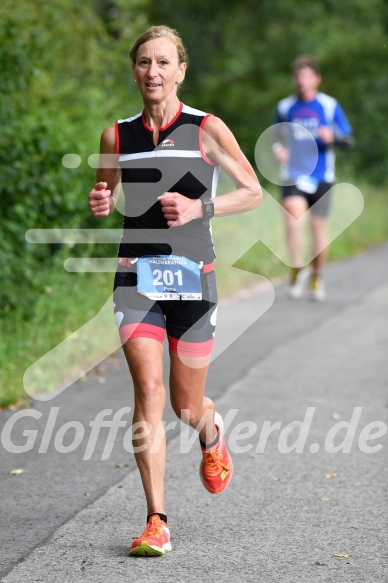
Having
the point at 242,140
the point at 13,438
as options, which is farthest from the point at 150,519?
the point at 242,140

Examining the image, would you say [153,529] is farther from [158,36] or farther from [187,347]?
[158,36]

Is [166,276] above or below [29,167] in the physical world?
above

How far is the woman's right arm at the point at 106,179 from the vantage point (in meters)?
4.88

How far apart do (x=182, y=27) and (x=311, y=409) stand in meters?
26.0

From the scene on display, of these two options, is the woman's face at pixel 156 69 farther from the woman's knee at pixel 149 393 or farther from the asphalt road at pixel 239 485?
the asphalt road at pixel 239 485

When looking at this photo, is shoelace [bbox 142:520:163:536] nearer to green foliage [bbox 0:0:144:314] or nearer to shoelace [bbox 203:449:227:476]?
shoelace [bbox 203:449:227:476]

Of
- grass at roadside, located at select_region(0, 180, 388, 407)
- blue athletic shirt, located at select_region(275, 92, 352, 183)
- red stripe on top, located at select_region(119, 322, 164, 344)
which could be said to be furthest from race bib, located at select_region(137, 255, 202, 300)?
blue athletic shirt, located at select_region(275, 92, 352, 183)

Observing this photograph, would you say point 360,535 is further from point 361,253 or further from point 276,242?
point 361,253

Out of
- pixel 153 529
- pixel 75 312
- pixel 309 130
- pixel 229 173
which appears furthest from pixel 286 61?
pixel 153 529

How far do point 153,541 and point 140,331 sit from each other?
85 centimetres

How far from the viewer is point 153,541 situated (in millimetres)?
4688

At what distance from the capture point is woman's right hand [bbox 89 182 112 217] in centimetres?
487

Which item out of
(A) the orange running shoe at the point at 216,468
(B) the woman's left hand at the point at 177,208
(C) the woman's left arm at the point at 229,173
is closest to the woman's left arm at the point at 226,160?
(C) the woman's left arm at the point at 229,173

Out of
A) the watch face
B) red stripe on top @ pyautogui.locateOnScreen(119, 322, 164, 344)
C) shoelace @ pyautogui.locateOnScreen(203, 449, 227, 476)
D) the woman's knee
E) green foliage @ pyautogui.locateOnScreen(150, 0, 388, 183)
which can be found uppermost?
the watch face
